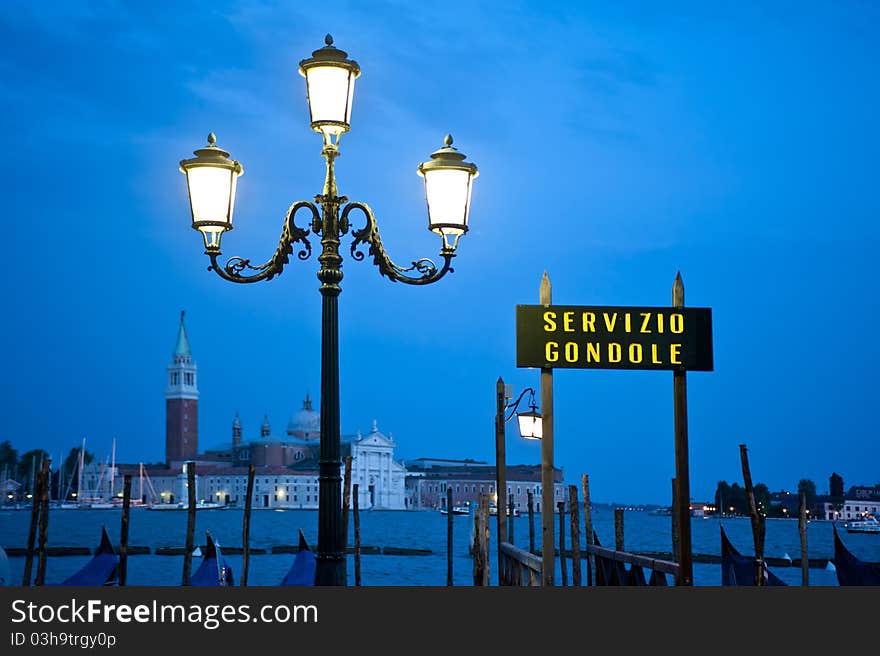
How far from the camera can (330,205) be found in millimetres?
5809

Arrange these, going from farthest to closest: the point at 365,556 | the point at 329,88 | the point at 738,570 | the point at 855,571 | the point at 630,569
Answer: the point at 365,556, the point at 855,571, the point at 738,570, the point at 630,569, the point at 329,88

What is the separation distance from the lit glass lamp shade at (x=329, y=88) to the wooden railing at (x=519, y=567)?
9.14 ft

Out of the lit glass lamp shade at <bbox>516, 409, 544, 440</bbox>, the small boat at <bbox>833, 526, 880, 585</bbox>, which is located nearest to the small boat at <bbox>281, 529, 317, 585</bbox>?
the lit glass lamp shade at <bbox>516, 409, 544, 440</bbox>

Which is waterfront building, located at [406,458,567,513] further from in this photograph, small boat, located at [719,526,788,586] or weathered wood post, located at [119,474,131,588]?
small boat, located at [719,526,788,586]

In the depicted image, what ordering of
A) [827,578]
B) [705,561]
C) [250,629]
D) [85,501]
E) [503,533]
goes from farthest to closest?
1. [85,501]
2. [705,561]
3. [827,578]
4. [503,533]
5. [250,629]

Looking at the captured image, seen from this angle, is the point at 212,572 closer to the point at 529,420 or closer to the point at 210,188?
the point at 529,420

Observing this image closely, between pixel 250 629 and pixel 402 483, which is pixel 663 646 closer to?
pixel 250 629

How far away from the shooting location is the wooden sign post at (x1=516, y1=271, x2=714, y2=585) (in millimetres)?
6238

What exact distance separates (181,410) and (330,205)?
122 metres

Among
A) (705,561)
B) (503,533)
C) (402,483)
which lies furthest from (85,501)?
(503,533)

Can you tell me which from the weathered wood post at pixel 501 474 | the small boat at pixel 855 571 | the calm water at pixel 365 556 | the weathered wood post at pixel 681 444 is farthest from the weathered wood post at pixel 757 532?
the calm water at pixel 365 556

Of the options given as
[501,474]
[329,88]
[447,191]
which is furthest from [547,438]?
[501,474]

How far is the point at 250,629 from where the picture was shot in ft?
14.5

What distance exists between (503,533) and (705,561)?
1251 inches
